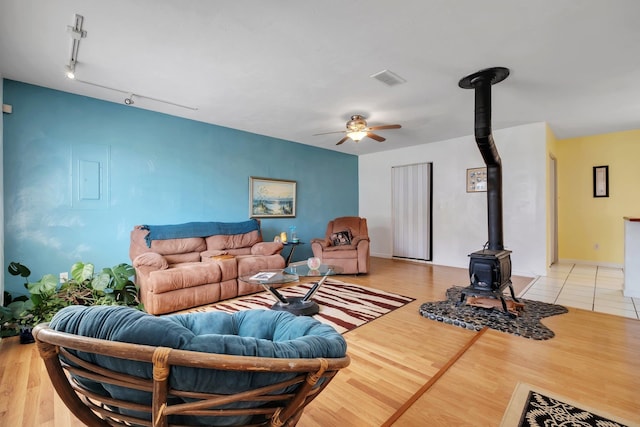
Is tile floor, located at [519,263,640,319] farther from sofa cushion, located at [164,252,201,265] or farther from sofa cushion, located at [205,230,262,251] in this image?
sofa cushion, located at [164,252,201,265]

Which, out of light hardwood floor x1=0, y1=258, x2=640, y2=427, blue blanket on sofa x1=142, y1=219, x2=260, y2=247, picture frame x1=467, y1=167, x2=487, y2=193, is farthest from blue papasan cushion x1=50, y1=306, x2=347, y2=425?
picture frame x1=467, y1=167, x2=487, y2=193

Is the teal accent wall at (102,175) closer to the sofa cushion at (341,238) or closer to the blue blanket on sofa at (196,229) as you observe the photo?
the blue blanket on sofa at (196,229)

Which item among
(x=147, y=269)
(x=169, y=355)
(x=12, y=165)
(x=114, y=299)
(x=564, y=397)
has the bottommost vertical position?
(x=564, y=397)

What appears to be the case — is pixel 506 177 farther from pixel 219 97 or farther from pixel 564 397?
pixel 219 97

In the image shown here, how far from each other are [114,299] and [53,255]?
100cm

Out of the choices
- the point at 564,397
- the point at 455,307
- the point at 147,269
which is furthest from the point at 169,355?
the point at 455,307

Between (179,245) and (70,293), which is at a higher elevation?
(179,245)

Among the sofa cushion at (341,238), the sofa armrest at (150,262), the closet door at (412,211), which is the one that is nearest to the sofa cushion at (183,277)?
the sofa armrest at (150,262)

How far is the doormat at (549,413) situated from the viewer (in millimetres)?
1462

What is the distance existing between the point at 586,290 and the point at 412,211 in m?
3.05

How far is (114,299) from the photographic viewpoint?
2924mm

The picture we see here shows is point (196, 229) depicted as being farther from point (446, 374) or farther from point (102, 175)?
point (446, 374)

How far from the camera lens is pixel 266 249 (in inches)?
167

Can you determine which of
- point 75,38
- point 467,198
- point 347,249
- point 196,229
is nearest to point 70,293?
point 196,229
